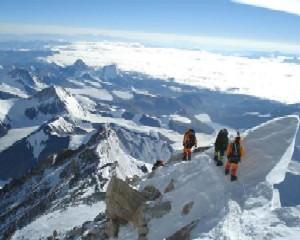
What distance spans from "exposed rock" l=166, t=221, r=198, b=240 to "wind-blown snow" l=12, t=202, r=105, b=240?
110 ft

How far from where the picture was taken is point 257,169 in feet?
133

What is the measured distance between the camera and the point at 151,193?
143ft

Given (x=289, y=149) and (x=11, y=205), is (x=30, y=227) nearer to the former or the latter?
(x=289, y=149)

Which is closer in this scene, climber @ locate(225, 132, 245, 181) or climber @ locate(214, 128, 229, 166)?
climber @ locate(225, 132, 245, 181)

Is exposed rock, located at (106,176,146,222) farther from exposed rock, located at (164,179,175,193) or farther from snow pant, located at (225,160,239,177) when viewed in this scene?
snow pant, located at (225,160,239,177)

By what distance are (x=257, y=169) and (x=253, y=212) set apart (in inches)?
230

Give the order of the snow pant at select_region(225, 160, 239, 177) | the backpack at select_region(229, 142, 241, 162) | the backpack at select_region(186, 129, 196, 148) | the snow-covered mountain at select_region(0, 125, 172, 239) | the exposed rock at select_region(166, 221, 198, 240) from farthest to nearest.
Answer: the snow-covered mountain at select_region(0, 125, 172, 239) < the backpack at select_region(186, 129, 196, 148) < the snow pant at select_region(225, 160, 239, 177) < the backpack at select_region(229, 142, 241, 162) < the exposed rock at select_region(166, 221, 198, 240)

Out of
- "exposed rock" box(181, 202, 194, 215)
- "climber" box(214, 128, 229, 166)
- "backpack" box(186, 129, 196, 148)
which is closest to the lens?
"exposed rock" box(181, 202, 194, 215)

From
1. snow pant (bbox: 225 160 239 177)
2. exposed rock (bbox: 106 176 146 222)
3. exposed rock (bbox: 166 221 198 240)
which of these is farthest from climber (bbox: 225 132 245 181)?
exposed rock (bbox: 106 176 146 222)

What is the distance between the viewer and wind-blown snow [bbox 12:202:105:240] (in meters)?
69.2

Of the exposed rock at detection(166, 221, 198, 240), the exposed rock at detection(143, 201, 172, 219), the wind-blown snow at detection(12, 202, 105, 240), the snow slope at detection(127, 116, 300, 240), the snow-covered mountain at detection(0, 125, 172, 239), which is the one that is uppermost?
the snow slope at detection(127, 116, 300, 240)

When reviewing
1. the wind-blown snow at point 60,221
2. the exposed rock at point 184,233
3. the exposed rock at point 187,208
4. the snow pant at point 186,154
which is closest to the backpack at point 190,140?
the snow pant at point 186,154

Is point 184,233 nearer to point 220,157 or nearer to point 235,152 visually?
point 235,152

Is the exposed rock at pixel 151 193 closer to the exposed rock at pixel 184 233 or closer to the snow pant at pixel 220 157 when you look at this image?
the snow pant at pixel 220 157
